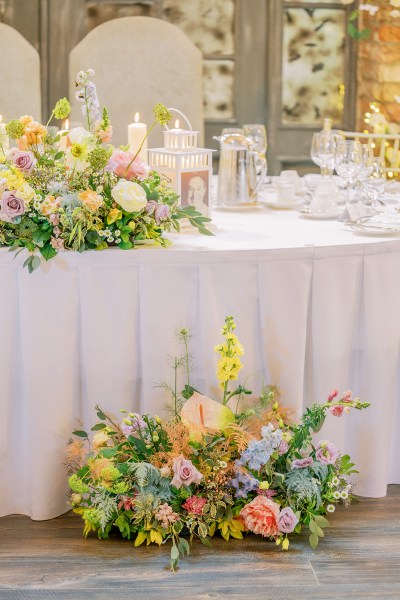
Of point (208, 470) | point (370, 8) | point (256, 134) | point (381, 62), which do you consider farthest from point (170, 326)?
point (370, 8)

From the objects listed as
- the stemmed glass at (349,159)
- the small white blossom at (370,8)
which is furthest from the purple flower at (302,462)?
the small white blossom at (370,8)

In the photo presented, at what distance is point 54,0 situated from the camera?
15.8 ft

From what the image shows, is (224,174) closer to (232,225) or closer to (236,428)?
(232,225)

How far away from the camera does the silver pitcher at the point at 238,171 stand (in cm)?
296

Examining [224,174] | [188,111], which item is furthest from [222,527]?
[188,111]

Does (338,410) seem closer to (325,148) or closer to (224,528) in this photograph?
(224,528)

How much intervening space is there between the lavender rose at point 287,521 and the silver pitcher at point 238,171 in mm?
972

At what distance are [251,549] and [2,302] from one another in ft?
2.75

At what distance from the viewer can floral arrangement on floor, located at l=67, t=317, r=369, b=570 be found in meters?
2.45

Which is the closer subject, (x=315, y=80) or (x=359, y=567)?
(x=359, y=567)

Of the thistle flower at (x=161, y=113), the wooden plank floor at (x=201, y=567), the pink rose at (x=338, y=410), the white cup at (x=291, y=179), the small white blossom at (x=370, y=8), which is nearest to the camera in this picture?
the wooden plank floor at (x=201, y=567)

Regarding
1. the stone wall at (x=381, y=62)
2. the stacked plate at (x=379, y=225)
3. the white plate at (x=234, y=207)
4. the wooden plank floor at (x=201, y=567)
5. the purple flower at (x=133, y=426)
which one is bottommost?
the wooden plank floor at (x=201, y=567)

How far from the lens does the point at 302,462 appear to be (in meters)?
2.50

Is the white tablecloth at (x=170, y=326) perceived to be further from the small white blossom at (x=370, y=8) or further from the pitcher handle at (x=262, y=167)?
the small white blossom at (x=370, y=8)
